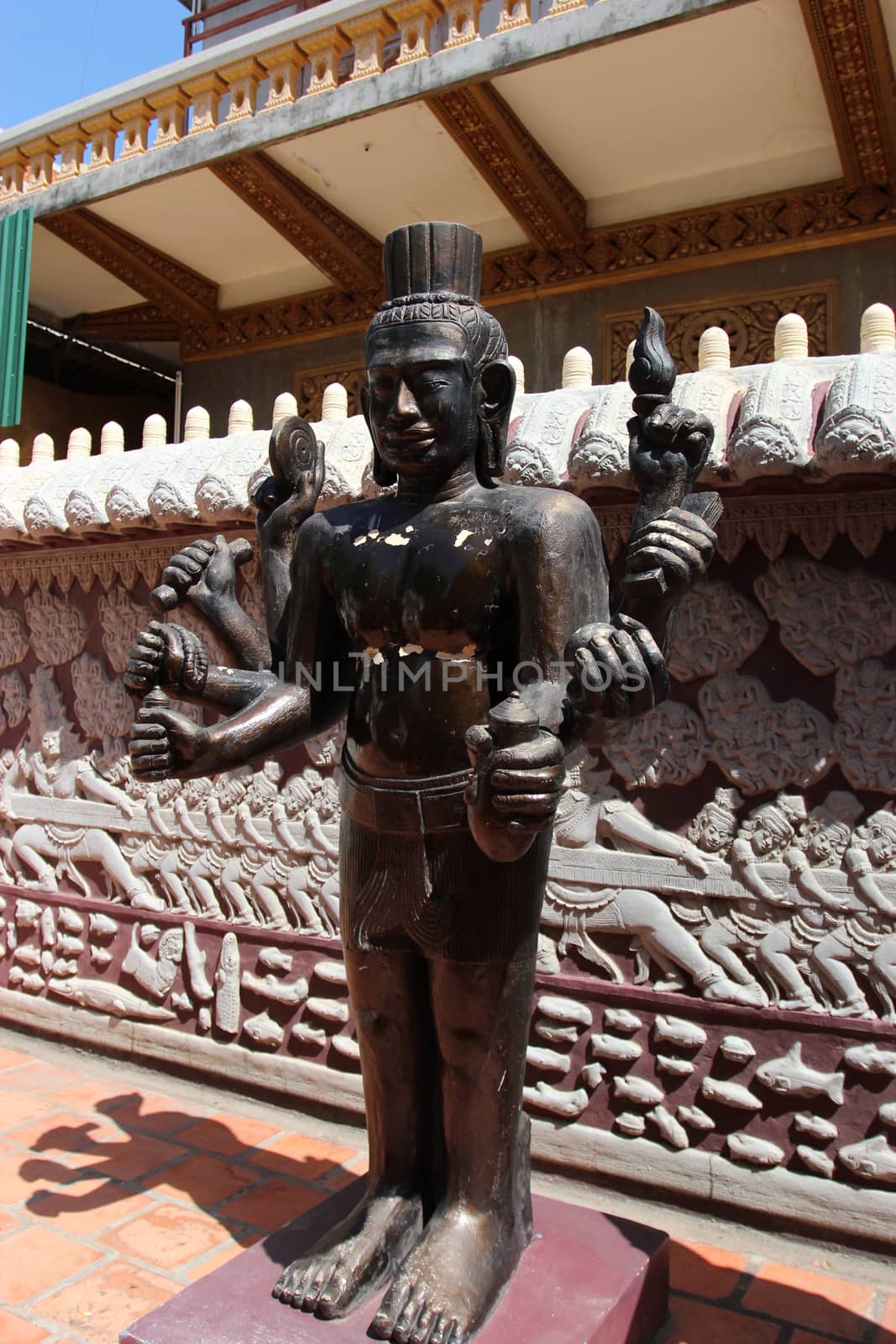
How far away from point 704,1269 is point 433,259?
299cm

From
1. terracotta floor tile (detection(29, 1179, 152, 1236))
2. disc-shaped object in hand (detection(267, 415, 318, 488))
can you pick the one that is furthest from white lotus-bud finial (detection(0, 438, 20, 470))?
terracotta floor tile (detection(29, 1179, 152, 1236))

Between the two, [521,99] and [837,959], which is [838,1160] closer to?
[837,959]

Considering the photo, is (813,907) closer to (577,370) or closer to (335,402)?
(577,370)

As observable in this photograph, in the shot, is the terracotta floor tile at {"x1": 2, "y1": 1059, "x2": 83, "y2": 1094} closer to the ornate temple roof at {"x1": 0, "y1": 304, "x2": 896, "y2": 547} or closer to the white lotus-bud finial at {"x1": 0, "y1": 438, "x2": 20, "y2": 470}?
the ornate temple roof at {"x1": 0, "y1": 304, "x2": 896, "y2": 547}

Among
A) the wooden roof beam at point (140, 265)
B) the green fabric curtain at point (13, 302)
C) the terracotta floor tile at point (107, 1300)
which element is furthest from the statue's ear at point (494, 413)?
the wooden roof beam at point (140, 265)

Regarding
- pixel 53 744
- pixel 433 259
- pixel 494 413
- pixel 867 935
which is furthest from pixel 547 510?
pixel 53 744

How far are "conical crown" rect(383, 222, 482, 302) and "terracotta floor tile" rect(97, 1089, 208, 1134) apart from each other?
3.39 m

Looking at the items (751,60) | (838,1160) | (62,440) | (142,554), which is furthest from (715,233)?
(62,440)

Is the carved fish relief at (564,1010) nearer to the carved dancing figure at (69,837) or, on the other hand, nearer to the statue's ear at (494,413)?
the carved dancing figure at (69,837)

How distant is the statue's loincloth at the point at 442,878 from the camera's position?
2213 mm

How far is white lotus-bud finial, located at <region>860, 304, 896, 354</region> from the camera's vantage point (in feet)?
11.1

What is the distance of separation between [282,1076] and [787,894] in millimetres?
2207

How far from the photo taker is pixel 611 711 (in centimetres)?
183

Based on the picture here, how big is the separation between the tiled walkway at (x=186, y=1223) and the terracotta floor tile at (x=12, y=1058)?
201 millimetres
